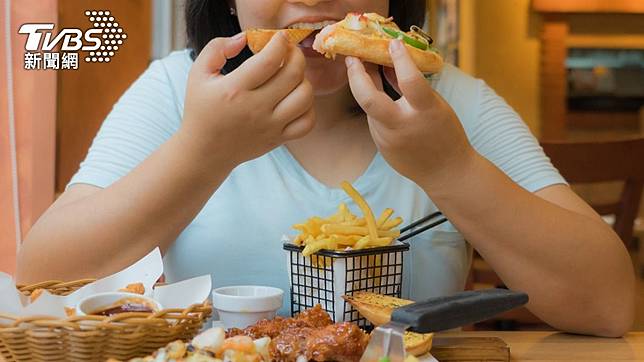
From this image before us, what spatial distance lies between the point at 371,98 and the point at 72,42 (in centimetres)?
154

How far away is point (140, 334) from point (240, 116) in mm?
388

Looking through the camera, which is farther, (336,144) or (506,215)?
(336,144)

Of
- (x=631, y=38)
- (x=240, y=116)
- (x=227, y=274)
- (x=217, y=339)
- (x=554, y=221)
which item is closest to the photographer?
(x=217, y=339)

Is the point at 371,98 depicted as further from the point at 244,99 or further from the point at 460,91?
the point at 460,91

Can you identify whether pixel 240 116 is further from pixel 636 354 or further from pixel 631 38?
pixel 631 38

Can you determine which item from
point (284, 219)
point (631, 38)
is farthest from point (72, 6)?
point (631, 38)

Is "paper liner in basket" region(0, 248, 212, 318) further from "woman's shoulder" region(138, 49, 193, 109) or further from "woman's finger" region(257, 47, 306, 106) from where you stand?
"woman's shoulder" region(138, 49, 193, 109)

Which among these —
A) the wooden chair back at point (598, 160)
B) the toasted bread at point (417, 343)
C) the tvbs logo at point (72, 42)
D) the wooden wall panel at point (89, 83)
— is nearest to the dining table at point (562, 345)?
the toasted bread at point (417, 343)

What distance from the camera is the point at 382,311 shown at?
1061 mm

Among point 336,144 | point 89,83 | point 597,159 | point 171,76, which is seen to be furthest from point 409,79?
point 89,83

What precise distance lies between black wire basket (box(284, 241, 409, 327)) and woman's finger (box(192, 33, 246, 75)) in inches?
10.4

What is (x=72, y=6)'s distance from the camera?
2.58 m

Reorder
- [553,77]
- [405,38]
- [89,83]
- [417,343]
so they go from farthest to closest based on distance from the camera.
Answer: [553,77] < [89,83] < [405,38] < [417,343]

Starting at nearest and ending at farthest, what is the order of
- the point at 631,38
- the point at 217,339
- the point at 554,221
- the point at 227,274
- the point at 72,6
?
1. the point at 217,339
2. the point at 554,221
3. the point at 227,274
4. the point at 72,6
5. the point at 631,38
